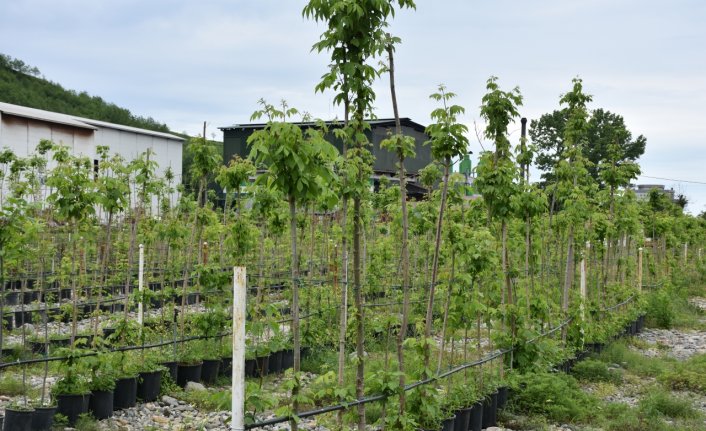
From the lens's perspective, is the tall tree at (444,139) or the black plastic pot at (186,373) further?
the black plastic pot at (186,373)

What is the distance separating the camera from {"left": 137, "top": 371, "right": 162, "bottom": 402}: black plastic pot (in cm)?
737

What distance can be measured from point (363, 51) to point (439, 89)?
3.54 ft

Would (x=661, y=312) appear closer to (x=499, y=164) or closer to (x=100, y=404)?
(x=499, y=164)

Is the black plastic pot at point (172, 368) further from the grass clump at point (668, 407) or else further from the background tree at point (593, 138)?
the background tree at point (593, 138)

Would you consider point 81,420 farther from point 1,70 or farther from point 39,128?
point 1,70

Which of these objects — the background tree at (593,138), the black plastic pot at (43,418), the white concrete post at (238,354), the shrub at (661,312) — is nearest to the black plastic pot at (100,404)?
the black plastic pot at (43,418)

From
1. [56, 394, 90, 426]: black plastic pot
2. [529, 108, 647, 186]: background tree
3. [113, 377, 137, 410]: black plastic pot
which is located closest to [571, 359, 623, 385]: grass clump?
[113, 377, 137, 410]: black plastic pot

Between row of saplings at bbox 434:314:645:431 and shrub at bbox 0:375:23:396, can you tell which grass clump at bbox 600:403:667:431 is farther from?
shrub at bbox 0:375:23:396

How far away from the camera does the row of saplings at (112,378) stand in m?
6.02

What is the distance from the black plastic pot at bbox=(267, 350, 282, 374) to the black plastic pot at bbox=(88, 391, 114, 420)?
2.59 m

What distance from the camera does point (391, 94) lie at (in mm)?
5355

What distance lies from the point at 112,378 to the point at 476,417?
3.69m

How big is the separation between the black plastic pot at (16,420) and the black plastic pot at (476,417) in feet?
13.3

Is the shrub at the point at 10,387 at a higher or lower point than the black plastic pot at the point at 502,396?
higher
